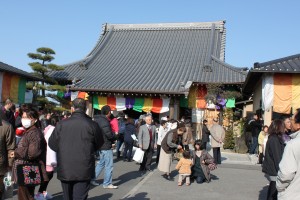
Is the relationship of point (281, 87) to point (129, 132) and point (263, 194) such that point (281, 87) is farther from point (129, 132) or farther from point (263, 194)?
point (263, 194)

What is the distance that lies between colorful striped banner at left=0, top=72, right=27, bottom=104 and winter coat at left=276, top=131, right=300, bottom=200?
589 inches

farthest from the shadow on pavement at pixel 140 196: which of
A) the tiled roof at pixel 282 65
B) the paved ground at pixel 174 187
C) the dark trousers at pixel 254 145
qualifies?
the dark trousers at pixel 254 145

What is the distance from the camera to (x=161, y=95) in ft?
63.1

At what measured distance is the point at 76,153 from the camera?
4805 millimetres

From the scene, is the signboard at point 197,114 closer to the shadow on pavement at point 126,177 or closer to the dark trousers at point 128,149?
the dark trousers at point 128,149

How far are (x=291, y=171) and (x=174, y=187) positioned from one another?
5159mm

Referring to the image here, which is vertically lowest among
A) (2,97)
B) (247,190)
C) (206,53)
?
(247,190)

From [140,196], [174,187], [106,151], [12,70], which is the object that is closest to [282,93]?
[174,187]

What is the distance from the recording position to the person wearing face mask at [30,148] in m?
5.28

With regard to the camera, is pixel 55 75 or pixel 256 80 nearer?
pixel 256 80

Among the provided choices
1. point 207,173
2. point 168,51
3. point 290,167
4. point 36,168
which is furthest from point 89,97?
point 290,167

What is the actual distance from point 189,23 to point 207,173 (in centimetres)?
1871

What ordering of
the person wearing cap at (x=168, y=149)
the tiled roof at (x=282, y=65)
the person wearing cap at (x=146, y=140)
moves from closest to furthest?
the person wearing cap at (x=168, y=149)
the person wearing cap at (x=146, y=140)
the tiled roof at (x=282, y=65)

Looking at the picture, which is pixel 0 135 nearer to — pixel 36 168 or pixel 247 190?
pixel 36 168
